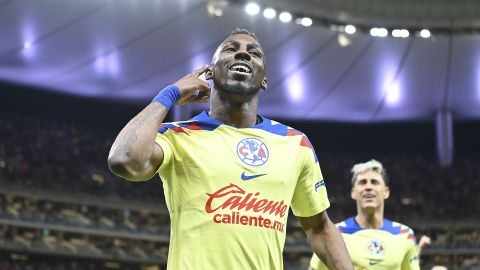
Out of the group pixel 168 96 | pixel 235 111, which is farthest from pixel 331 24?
pixel 168 96

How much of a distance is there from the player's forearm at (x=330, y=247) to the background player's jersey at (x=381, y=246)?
4137 millimetres

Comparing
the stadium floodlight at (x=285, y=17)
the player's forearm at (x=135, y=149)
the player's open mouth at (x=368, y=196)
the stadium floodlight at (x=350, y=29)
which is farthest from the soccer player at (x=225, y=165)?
the stadium floodlight at (x=350, y=29)

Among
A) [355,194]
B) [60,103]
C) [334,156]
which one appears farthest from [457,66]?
[355,194]

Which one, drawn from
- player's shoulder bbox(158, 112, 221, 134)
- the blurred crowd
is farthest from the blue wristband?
the blurred crowd

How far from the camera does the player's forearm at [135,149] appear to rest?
11.3 ft

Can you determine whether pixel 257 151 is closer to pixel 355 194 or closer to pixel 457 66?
pixel 355 194

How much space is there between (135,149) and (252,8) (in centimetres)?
2462

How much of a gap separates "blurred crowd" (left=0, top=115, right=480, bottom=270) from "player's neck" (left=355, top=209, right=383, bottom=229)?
25791 mm

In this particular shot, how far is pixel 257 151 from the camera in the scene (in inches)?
151

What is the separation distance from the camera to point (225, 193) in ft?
12.1

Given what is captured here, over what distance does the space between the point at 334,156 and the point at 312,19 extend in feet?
49.3

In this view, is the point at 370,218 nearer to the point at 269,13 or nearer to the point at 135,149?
the point at 135,149

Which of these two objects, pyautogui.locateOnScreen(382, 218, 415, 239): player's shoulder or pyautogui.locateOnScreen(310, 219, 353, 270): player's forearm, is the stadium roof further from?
pyautogui.locateOnScreen(310, 219, 353, 270): player's forearm

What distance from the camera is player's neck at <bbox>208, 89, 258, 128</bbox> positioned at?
399 centimetres
